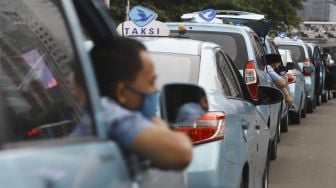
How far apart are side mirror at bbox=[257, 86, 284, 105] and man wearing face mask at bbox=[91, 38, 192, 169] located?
361 cm

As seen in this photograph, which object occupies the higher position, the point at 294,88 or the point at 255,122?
the point at 255,122

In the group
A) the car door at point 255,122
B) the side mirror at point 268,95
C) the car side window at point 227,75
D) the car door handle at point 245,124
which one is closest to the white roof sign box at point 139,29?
the car door at point 255,122

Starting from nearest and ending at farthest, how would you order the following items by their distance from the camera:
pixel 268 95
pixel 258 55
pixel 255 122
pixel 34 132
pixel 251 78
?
pixel 34 132
pixel 255 122
pixel 268 95
pixel 251 78
pixel 258 55

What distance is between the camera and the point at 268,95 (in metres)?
6.21

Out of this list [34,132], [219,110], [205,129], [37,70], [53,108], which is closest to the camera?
[34,132]

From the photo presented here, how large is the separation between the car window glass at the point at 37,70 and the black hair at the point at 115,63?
0.31ft

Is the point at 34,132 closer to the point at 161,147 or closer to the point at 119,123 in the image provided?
the point at 119,123

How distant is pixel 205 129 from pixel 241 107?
2.73ft

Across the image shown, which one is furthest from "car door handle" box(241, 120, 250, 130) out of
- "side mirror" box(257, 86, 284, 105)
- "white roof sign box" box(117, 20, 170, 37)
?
"white roof sign box" box(117, 20, 170, 37)

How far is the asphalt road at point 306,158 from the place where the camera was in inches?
348

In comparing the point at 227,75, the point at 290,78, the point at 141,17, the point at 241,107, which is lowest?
the point at 290,78

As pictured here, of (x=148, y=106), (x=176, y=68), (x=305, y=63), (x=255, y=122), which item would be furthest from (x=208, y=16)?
(x=148, y=106)

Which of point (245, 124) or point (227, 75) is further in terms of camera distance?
point (227, 75)

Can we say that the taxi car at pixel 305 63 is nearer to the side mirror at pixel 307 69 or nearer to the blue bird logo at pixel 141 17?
the side mirror at pixel 307 69
